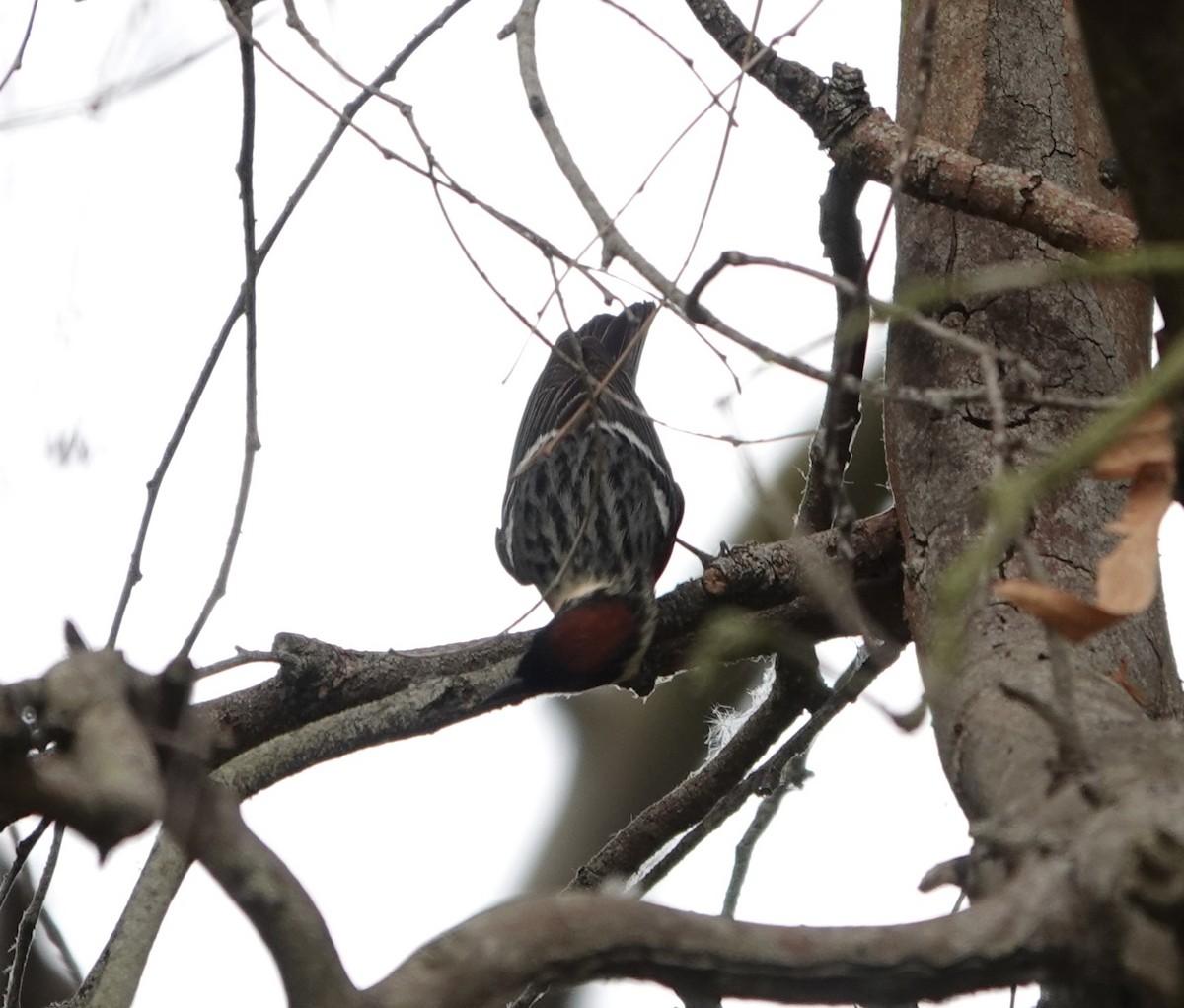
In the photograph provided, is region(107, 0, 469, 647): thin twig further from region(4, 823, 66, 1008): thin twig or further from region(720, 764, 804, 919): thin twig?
region(720, 764, 804, 919): thin twig

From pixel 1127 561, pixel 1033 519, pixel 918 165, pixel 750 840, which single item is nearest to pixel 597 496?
pixel 750 840

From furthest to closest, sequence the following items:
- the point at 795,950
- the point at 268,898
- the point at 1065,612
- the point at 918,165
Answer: the point at 918,165 → the point at 1065,612 → the point at 795,950 → the point at 268,898

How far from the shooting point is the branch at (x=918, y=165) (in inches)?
99.7

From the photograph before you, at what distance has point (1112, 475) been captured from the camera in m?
1.36

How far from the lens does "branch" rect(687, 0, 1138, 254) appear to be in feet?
8.30

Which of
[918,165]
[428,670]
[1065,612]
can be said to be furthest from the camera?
[428,670]

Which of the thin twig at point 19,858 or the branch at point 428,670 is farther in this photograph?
the branch at point 428,670

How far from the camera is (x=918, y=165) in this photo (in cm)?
269

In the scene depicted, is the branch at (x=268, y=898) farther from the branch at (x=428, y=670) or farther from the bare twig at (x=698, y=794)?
the bare twig at (x=698, y=794)

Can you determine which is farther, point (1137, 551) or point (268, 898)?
point (1137, 551)

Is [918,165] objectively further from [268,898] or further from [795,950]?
[268,898]

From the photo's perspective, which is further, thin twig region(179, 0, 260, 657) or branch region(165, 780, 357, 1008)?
thin twig region(179, 0, 260, 657)

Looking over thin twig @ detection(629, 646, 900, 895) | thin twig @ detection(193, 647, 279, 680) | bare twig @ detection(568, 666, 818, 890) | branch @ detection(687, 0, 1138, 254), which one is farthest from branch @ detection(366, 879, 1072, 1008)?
bare twig @ detection(568, 666, 818, 890)

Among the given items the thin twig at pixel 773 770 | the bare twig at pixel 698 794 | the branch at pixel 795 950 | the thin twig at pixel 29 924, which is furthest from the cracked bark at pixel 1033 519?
the thin twig at pixel 29 924
